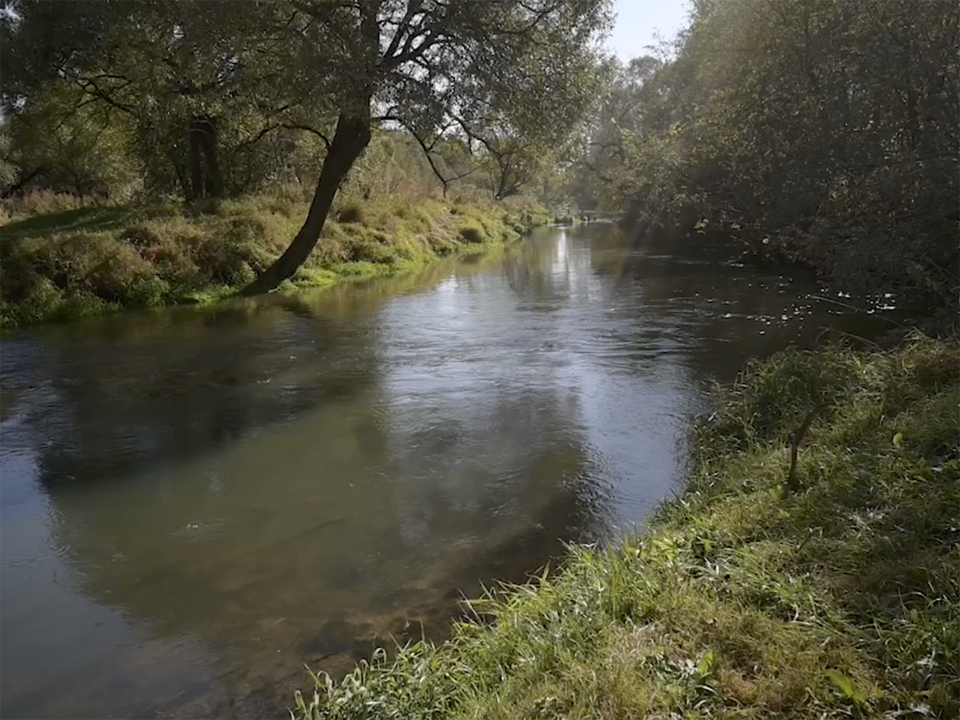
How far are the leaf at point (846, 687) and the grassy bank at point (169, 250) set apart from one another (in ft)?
50.7

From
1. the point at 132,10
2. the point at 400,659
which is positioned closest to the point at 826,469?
the point at 400,659

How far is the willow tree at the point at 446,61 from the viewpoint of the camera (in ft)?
48.8

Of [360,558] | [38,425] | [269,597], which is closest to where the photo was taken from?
[269,597]

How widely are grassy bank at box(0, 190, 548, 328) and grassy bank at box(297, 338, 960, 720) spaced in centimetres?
1401

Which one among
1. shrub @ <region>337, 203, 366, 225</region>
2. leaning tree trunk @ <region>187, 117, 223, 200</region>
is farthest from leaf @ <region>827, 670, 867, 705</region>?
leaning tree trunk @ <region>187, 117, 223, 200</region>

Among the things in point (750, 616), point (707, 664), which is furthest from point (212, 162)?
point (707, 664)

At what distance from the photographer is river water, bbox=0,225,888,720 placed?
170 inches

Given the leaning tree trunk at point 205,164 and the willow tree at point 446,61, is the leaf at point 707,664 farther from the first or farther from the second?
the leaning tree trunk at point 205,164

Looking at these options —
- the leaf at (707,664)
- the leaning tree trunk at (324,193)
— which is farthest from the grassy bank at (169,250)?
the leaf at (707,664)

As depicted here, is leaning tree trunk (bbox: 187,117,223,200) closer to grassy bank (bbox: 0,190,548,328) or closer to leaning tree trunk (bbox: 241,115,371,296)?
grassy bank (bbox: 0,190,548,328)

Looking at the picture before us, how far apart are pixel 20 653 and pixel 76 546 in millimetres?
1390

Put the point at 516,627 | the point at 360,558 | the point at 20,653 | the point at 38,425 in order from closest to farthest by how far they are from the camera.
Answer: the point at 516,627
the point at 20,653
the point at 360,558
the point at 38,425

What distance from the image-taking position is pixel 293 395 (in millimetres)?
9523

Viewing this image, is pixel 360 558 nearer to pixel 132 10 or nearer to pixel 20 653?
pixel 20 653
